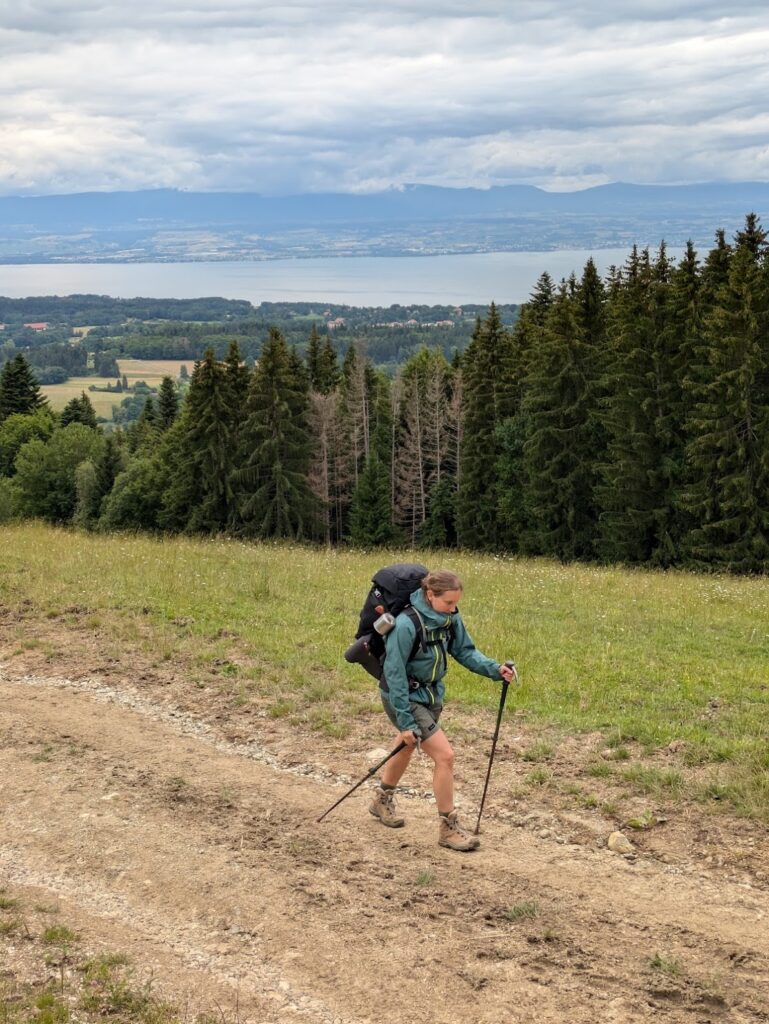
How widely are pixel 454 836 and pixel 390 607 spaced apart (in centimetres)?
211

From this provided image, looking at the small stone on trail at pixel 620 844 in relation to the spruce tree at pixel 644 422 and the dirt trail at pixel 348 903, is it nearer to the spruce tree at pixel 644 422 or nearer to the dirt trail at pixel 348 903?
the dirt trail at pixel 348 903

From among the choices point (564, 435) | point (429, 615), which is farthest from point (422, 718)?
point (564, 435)

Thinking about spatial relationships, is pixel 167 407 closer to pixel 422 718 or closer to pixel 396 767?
pixel 396 767

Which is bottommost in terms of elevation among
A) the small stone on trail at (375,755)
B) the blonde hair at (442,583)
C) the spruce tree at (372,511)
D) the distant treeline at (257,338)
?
the spruce tree at (372,511)

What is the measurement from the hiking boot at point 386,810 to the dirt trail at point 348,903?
0.33 ft

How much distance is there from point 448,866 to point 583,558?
35.9 meters

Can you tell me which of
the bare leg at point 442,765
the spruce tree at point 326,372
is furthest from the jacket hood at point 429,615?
the spruce tree at point 326,372

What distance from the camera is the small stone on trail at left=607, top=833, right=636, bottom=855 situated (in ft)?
25.4

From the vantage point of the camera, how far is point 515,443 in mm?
47031

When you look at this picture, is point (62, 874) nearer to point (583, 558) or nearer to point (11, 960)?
point (11, 960)

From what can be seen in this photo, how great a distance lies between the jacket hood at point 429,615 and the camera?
727 centimetres

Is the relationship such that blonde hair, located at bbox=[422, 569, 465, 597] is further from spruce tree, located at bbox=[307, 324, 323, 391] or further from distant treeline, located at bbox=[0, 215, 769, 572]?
spruce tree, located at bbox=[307, 324, 323, 391]

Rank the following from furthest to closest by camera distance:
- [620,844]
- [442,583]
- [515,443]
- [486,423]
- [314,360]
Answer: [314,360]
[486,423]
[515,443]
[620,844]
[442,583]

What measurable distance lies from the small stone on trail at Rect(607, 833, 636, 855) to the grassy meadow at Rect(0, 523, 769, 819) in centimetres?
117
